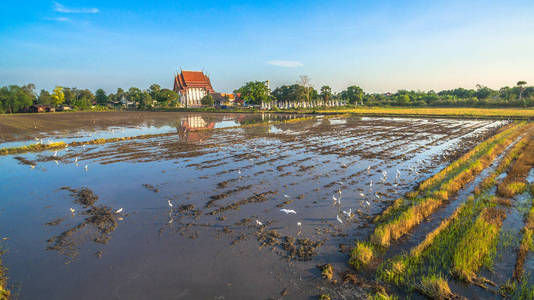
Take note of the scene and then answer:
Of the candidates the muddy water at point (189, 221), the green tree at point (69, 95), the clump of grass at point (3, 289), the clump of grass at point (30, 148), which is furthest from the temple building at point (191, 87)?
the clump of grass at point (3, 289)

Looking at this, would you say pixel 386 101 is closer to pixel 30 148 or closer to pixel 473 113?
pixel 473 113

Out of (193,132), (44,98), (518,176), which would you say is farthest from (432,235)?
(44,98)

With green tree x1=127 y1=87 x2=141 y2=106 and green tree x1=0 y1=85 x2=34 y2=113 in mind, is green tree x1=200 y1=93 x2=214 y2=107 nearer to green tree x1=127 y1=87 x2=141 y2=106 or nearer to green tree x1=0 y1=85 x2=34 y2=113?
green tree x1=127 y1=87 x2=141 y2=106

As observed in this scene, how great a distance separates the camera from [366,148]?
15719mm

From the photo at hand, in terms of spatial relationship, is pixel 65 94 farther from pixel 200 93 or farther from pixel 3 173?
pixel 3 173

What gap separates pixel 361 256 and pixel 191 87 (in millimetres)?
89377

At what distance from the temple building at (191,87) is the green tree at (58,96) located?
36.3 meters

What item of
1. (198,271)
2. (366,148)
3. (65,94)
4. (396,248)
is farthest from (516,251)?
(65,94)

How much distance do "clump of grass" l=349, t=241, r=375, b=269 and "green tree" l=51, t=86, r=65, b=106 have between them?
106m

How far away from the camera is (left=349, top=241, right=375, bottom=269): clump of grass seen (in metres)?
4.61

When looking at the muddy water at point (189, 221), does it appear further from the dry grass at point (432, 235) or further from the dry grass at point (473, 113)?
the dry grass at point (473, 113)

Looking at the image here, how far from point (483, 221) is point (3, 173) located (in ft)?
55.6

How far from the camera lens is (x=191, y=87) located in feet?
284

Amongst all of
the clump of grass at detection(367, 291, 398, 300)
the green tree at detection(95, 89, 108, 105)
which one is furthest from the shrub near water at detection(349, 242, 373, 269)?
the green tree at detection(95, 89, 108, 105)
